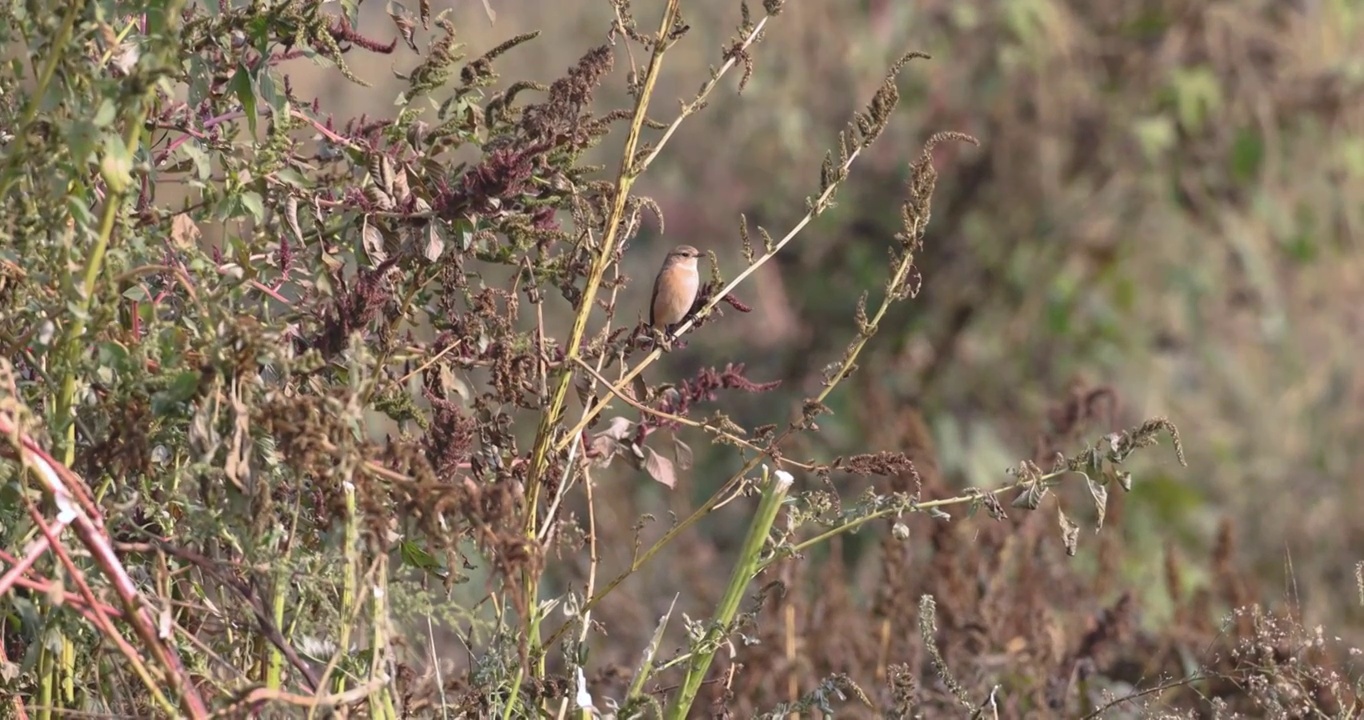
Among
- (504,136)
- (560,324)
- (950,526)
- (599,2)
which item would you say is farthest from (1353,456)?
(504,136)

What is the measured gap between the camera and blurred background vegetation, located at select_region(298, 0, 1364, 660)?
651cm

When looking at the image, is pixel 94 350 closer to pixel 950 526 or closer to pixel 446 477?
pixel 446 477

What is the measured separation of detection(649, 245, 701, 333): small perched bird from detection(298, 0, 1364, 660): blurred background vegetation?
210cm

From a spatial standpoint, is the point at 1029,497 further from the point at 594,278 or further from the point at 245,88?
the point at 245,88

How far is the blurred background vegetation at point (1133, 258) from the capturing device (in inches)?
256

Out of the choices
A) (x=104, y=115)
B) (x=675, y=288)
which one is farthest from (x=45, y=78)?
(x=675, y=288)

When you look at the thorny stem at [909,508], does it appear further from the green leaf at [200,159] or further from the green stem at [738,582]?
the green leaf at [200,159]

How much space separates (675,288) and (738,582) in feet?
6.50

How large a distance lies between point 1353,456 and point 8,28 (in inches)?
244

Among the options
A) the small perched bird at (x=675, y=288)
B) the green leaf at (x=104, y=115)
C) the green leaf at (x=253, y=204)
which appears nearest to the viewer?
the green leaf at (x=104, y=115)

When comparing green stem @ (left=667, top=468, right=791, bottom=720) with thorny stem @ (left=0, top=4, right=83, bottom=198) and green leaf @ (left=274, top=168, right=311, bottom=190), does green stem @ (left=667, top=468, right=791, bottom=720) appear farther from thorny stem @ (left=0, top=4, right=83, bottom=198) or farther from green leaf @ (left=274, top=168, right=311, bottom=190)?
thorny stem @ (left=0, top=4, right=83, bottom=198)

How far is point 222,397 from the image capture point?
1.71m

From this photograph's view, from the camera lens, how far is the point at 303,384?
2057 millimetres

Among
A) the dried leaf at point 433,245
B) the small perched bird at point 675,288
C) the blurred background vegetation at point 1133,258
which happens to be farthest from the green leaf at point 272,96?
the blurred background vegetation at point 1133,258
